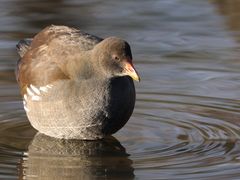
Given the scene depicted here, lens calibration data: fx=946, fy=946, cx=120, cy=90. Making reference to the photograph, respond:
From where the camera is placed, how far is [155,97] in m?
11.3

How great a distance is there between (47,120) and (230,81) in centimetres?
286

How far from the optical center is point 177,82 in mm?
11812

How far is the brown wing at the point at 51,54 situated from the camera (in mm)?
9984

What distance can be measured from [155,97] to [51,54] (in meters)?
1.69

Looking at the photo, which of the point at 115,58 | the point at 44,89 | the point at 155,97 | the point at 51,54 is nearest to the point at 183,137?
the point at 115,58

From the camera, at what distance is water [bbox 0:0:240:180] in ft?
29.9

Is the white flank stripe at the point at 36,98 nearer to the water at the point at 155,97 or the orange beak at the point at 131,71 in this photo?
the water at the point at 155,97

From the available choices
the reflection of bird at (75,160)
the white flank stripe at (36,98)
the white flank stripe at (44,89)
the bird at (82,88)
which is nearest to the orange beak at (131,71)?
the bird at (82,88)

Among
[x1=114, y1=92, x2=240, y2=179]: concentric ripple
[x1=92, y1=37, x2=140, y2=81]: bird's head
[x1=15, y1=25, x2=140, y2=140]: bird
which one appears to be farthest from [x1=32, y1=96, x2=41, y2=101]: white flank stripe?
[x1=114, y1=92, x2=240, y2=179]: concentric ripple

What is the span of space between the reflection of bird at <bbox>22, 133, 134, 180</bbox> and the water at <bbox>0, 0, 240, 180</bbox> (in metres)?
0.01

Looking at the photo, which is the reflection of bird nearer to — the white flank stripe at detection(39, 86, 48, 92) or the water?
the water

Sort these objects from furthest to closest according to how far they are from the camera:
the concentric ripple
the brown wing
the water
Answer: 1. the brown wing
2. the water
3. the concentric ripple

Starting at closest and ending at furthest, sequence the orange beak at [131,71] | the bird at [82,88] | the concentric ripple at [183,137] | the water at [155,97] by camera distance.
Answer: the concentric ripple at [183,137]
the water at [155,97]
the orange beak at [131,71]
the bird at [82,88]

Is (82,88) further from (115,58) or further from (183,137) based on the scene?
(183,137)
